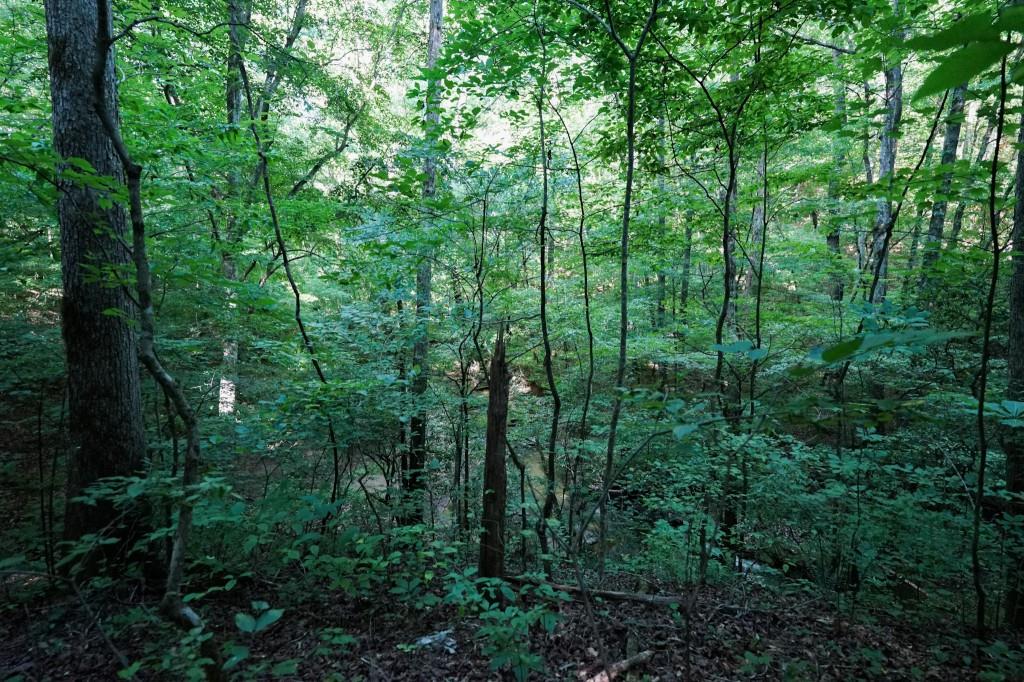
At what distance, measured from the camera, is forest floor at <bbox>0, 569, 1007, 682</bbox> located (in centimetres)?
325

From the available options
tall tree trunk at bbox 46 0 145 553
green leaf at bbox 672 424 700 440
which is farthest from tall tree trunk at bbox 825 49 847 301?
tall tree trunk at bbox 46 0 145 553

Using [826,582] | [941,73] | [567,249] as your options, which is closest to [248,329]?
[567,249]

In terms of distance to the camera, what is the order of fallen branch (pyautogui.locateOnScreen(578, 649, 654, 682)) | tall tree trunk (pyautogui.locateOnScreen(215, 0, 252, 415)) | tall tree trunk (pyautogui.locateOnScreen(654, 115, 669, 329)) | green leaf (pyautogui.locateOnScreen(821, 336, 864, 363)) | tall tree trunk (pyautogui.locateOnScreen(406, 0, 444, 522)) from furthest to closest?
tall tree trunk (pyautogui.locateOnScreen(215, 0, 252, 415)) → tall tree trunk (pyautogui.locateOnScreen(406, 0, 444, 522)) → tall tree trunk (pyautogui.locateOnScreen(654, 115, 669, 329)) → fallen branch (pyautogui.locateOnScreen(578, 649, 654, 682)) → green leaf (pyautogui.locateOnScreen(821, 336, 864, 363))

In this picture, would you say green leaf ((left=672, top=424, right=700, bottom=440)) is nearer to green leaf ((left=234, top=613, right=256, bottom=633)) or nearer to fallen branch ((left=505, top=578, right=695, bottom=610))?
green leaf ((left=234, top=613, right=256, bottom=633))

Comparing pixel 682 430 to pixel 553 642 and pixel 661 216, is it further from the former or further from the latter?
pixel 661 216

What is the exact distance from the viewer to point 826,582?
14.8 ft

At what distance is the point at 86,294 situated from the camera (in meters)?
4.22

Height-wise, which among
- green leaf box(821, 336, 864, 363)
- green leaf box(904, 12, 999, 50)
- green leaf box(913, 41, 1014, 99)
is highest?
green leaf box(904, 12, 999, 50)

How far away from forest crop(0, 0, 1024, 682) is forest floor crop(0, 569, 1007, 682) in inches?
1.1

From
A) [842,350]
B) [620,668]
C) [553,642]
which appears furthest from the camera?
[553,642]

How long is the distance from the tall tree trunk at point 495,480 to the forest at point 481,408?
0.09 feet

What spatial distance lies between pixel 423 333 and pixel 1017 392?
6.32m

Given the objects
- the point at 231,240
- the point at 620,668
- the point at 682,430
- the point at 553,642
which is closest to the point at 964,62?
the point at 682,430

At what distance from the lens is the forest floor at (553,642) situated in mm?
3250
